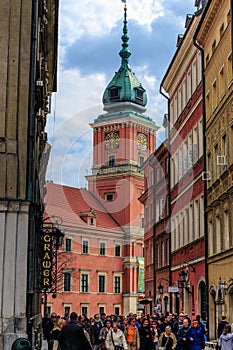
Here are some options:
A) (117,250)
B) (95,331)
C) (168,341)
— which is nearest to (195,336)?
(168,341)

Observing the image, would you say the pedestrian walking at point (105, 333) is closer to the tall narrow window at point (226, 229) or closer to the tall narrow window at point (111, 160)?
the tall narrow window at point (226, 229)

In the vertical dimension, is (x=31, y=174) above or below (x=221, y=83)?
below

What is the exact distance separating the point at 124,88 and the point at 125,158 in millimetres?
14790

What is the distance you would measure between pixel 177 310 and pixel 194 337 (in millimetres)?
21967

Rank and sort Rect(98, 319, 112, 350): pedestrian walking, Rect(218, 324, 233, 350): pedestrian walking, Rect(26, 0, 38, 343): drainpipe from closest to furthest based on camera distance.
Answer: Rect(218, 324, 233, 350): pedestrian walking, Rect(26, 0, 38, 343): drainpipe, Rect(98, 319, 112, 350): pedestrian walking

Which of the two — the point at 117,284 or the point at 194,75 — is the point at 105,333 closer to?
the point at 194,75

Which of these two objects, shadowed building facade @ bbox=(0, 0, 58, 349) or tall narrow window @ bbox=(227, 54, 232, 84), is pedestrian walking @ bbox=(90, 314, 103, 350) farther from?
tall narrow window @ bbox=(227, 54, 232, 84)

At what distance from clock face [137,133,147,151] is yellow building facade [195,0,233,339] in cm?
6667

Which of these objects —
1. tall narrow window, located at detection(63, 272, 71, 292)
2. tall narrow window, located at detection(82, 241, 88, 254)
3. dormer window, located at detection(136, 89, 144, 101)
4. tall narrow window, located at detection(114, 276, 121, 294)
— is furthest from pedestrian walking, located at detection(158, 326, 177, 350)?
dormer window, located at detection(136, 89, 144, 101)

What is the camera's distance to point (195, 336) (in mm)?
17297

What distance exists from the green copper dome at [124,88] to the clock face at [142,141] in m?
7.87

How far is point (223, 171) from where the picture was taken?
27547 millimetres

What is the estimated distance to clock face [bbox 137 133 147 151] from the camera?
99.6 metres

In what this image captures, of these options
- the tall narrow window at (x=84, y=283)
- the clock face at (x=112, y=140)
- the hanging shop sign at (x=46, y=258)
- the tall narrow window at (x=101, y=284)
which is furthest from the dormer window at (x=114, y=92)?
the hanging shop sign at (x=46, y=258)
